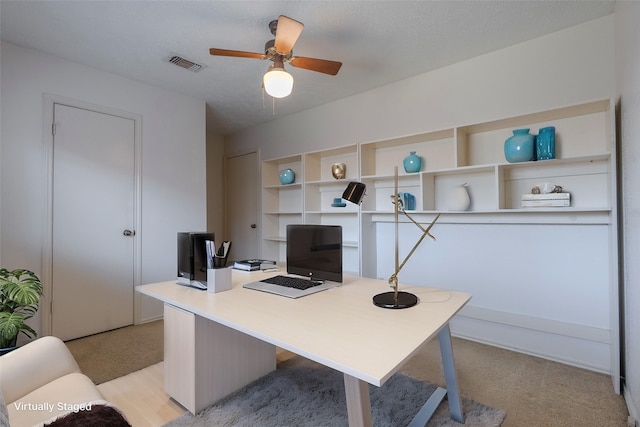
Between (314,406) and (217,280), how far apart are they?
915 mm

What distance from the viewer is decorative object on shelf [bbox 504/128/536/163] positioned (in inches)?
89.4

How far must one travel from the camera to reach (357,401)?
1047 mm

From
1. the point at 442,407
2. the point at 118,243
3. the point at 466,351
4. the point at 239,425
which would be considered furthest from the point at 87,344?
the point at 466,351

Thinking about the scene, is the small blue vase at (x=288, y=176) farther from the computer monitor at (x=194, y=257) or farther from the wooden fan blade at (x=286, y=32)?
the computer monitor at (x=194, y=257)

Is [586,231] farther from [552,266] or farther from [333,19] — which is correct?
[333,19]

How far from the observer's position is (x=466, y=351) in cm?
247

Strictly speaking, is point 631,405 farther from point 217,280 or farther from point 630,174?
point 217,280

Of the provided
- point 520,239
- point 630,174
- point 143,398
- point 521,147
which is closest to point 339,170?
point 521,147

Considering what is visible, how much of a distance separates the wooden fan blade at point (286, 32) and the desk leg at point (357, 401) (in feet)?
5.83

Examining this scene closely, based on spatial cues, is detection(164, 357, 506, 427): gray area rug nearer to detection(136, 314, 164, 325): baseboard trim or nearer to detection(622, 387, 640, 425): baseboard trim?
detection(622, 387, 640, 425): baseboard trim

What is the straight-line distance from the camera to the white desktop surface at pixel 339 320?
3.05ft

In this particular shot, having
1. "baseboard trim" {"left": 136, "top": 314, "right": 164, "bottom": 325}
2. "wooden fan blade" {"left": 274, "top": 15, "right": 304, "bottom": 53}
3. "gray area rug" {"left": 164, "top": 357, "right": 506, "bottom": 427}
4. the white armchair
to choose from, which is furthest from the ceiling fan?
"baseboard trim" {"left": 136, "top": 314, "right": 164, "bottom": 325}

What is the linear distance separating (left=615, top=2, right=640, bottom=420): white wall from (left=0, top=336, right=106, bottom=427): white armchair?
2.54 m

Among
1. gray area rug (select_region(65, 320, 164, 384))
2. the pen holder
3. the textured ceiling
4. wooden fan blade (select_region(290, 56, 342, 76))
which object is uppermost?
the textured ceiling
